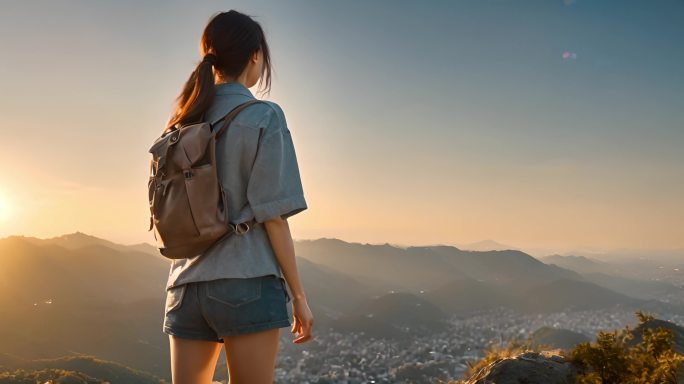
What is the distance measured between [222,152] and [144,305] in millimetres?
89970

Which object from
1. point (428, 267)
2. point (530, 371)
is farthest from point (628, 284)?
point (530, 371)

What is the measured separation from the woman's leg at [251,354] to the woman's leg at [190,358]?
0.54 feet

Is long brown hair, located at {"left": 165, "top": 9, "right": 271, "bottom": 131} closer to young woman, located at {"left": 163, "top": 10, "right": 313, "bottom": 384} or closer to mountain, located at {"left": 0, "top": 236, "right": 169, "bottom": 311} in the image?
young woman, located at {"left": 163, "top": 10, "right": 313, "bottom": 384}

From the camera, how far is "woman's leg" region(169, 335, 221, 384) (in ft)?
6.24

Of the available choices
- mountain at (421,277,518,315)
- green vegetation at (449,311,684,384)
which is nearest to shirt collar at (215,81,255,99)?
green vegetation at (449,311,684,384)

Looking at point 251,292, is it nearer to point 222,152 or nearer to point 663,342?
point 222,152

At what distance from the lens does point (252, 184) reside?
75.4 inches

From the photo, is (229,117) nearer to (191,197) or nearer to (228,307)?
(191,197)

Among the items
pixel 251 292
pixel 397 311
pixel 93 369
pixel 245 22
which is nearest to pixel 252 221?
pixel 251 292

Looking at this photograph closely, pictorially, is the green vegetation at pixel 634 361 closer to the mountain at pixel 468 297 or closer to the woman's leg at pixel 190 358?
the woman's leg at pixel 190 358

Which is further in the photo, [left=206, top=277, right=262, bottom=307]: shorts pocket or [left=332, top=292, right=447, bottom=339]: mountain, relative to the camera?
[left=332, top=292, right=447, bottom=339]: mountain

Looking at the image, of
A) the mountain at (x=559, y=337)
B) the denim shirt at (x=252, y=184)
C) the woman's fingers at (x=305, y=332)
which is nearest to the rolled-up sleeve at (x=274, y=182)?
the denim shirt at (x=252, y=184)

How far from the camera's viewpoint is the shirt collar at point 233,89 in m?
2.08

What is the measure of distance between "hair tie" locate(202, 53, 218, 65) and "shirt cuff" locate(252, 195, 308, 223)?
80 centimetres
